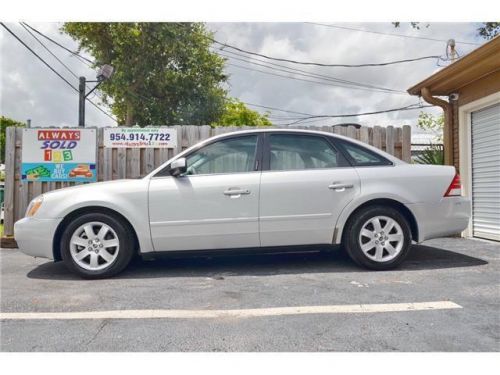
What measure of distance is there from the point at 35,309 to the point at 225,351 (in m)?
1.73

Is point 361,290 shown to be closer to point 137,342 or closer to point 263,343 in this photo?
point 263,343

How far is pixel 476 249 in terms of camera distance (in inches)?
207

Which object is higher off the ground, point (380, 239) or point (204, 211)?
point (204, 211)

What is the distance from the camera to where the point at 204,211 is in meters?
3.88

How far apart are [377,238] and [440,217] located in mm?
752

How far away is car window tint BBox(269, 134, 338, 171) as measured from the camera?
410 centimetres

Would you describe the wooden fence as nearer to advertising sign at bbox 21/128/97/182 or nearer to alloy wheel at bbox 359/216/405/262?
advertising sign at bbox 21/128/97/182

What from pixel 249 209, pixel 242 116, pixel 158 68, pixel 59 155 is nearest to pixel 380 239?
pixel 249 209

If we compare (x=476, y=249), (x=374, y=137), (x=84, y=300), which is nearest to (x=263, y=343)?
(x=84, y=300)

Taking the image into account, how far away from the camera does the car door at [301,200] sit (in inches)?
155

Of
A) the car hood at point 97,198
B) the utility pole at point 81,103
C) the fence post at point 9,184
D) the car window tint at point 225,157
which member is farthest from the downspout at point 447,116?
the utility pole at point 81,103

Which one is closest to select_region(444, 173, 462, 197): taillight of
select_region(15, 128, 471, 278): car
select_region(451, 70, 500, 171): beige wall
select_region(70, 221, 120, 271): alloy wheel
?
select_region(15, 128, 471, 278): car

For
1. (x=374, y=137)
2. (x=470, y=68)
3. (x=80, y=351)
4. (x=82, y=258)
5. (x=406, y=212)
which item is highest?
(x=470, y=68)

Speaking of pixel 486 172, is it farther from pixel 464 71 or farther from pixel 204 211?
pixel 204 211
